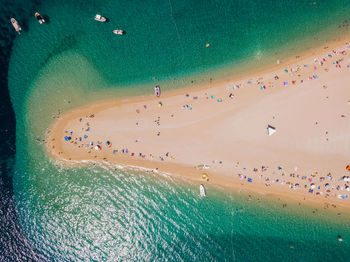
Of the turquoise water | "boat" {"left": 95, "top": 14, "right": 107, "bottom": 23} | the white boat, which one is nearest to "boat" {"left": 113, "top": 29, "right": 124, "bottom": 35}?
the turquoise water

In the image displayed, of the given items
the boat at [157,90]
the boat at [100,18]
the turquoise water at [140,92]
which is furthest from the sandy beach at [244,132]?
the boat at [100,18]

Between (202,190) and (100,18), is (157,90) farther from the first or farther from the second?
(202,190)

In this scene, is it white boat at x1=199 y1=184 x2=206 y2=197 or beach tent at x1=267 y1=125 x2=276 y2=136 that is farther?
white boat at x1=199 y1=184 x2=206 y2=197

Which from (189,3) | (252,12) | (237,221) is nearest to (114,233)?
A: (237,221)

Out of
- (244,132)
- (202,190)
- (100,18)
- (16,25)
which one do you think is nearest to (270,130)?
(244,132)

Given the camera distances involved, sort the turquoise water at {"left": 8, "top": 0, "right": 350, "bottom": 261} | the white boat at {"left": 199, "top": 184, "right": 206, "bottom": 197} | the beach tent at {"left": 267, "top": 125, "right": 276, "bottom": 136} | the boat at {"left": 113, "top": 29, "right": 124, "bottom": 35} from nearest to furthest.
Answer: the beach tent at {"left": 267, "top": 125, "right": 276, "bottom": 136}, the turquoise water at {"left": 8, "top": 0, "right": 350, "bottom": 261}, the boat at {"left": 113, "top": 29, "right": 124, "bottom": 35}, the white boat at {"left": 199, "top": 184, "right": 206, "bottom": 197}

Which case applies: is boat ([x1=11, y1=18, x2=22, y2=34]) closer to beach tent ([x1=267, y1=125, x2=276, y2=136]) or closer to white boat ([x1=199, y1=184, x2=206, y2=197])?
white boat ([x1=199, y1=184, x2=206, y2=197])

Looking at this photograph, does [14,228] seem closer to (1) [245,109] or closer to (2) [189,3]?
(1) [245,109]
